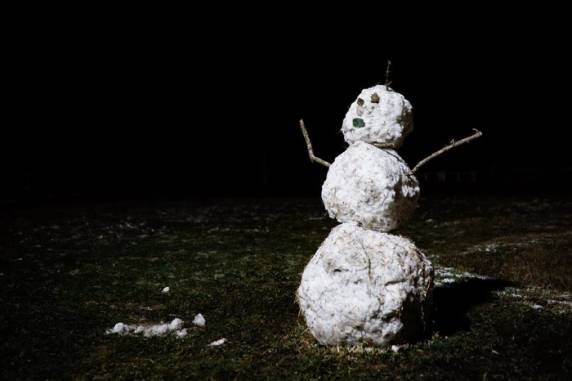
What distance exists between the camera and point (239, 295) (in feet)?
26.0

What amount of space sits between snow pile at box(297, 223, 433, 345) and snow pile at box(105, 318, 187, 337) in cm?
175

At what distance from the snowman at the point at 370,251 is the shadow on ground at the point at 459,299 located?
69cm

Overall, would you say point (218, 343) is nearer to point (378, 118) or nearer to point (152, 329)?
point (152, 329)

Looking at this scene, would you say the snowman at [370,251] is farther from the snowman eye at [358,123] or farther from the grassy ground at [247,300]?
the grassy ground at [247,300]

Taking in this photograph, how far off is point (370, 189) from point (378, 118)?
75 centimetres

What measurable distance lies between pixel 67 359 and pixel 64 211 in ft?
45.5

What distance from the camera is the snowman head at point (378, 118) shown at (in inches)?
219

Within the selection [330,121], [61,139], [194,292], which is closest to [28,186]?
[61,139]

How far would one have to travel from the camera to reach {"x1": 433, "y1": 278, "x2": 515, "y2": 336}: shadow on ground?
600 centimetres

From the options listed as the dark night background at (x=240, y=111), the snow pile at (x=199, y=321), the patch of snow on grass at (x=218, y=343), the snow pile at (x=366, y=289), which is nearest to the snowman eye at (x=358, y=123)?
the snow pile at (x=366, y=289)

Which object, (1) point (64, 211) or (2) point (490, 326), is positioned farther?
(1) point (64, 211)

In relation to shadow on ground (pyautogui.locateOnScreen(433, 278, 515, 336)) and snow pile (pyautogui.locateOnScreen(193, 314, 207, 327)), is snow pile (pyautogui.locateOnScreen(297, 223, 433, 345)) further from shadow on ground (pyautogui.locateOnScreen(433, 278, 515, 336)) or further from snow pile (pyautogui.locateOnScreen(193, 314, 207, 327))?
snow pile (pyautogui.locateOnScreen(193, 314, 207, 327))

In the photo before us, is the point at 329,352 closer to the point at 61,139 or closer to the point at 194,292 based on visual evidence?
the point at 194,292

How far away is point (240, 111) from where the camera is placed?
93.5 feet
